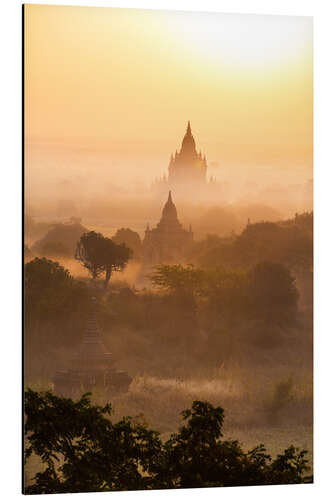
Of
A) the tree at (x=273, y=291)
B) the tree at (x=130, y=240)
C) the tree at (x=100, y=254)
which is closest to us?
the tree at (x=100, y=254)

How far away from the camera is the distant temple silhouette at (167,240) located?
26.3 ft

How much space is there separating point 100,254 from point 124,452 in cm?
144

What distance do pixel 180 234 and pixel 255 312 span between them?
32.3 inches

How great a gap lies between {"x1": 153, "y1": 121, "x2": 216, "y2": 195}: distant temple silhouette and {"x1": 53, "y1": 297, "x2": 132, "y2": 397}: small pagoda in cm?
104

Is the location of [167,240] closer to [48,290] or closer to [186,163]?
[186,163]

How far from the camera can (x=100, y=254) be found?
25.9 ft

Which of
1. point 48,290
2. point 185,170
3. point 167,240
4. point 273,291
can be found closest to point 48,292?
point 48,290

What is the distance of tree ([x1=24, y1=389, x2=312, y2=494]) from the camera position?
7.65 meters

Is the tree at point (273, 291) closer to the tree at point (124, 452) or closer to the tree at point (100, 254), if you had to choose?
the tree at point (124, 452)

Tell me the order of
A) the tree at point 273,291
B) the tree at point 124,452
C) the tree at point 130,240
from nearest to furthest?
the tree at point 124,452 → the tree at point 130,240 → the tree at point 273,291

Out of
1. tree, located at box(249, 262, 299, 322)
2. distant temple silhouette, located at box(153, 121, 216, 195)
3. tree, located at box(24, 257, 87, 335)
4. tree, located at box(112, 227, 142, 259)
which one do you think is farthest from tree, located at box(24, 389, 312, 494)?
distant temple silhouette, located at box(153, 121, 216, 195)

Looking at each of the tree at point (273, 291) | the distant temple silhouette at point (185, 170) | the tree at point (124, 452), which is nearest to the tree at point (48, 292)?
the tree at point (124, 452)

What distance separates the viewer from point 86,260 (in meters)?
7.87

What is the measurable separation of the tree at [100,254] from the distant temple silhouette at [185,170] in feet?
1.80
